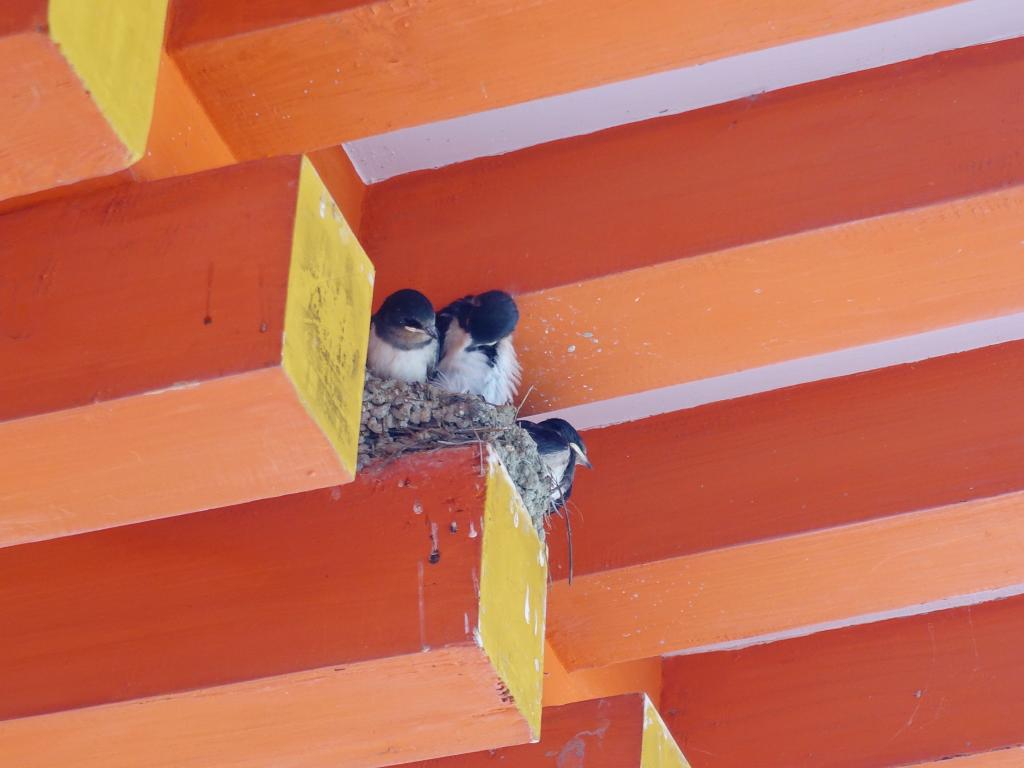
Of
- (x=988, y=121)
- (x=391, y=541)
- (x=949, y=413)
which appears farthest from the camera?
(x=949, y=413)

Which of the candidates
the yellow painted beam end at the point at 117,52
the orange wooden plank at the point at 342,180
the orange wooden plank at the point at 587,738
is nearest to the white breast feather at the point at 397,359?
the orange wooden plank at the point at 342,180

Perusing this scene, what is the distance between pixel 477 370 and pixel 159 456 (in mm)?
1434

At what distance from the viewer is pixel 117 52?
5.85 ft

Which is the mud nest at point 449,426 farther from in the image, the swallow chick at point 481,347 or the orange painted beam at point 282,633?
the orange painted beam at point 282,633

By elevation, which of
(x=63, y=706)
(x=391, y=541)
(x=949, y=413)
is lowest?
(x=63, y=706)

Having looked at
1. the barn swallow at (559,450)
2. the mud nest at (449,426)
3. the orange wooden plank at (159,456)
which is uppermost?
the barn swallow at (559,450)

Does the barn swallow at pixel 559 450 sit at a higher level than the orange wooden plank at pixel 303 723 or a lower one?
higher

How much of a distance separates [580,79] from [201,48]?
0.51 m

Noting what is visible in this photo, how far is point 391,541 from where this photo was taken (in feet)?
7.18

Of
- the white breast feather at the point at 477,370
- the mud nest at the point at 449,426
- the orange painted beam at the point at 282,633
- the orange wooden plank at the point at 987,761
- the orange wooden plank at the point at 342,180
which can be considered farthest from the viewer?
the orange wooden plank at the point at 987,761

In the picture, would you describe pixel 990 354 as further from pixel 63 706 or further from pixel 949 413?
pixel 63 706

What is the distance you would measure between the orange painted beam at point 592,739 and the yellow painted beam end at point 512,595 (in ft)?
1.07

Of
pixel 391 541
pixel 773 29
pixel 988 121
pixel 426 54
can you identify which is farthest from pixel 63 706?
pixel 988 121

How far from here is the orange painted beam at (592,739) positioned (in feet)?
8.62
